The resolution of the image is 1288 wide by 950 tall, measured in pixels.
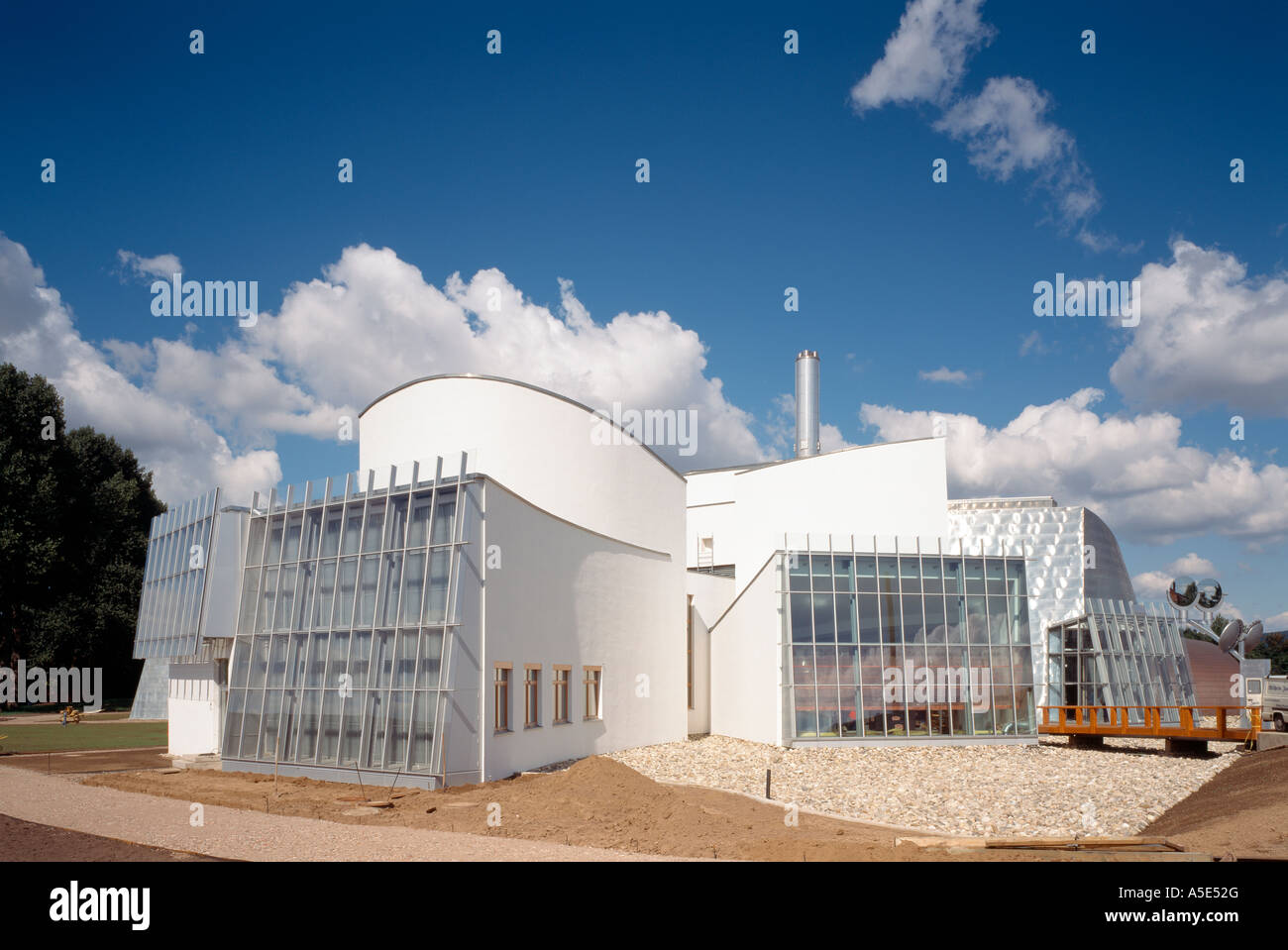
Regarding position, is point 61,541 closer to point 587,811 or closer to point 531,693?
point 531,693

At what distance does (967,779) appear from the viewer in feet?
74.9

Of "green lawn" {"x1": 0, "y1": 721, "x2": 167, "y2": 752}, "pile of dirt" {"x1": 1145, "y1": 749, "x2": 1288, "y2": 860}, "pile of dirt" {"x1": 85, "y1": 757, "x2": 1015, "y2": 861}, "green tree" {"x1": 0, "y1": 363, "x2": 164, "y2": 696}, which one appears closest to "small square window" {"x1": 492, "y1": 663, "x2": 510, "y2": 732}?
"pile of dirt" {"x1": 85, "y1": 757, "x2": 1015, "y2": 861}

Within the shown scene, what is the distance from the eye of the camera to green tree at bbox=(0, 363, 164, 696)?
4759cm

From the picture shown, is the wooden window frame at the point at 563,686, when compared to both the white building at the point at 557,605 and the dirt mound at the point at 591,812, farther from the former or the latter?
the dirt mound at the point at 591,812

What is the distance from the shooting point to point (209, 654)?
26422 millimetres

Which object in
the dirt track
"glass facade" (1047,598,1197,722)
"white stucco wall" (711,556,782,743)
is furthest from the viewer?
"glass facade" (1047,598,1197,722)

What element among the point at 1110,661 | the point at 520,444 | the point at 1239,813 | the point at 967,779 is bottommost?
the point at 967,779

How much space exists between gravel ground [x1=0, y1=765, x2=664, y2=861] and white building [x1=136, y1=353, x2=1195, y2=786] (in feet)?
15.1

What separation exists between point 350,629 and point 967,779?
1561cm

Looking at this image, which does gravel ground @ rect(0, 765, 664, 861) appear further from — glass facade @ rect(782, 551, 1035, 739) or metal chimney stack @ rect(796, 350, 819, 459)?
metal chimney stack @ rect(796, 350, 819, 459)

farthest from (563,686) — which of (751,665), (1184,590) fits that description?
(1184,590)

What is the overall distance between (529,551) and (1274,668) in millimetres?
90299
